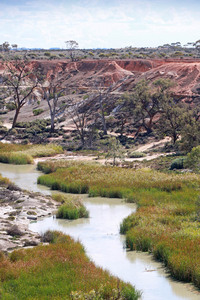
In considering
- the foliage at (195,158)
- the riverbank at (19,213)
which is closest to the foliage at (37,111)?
the riverbank at (19,213)

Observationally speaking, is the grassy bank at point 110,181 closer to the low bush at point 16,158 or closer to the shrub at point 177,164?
the shrub at point 177,164

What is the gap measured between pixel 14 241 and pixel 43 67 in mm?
77532

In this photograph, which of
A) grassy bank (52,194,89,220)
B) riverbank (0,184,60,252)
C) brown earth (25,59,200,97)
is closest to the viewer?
riverbank (0,184,60,252)

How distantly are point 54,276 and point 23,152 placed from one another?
103 feet

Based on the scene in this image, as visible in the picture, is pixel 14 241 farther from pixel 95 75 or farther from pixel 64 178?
pixel 95 75

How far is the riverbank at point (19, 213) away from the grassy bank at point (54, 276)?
1.61 metres

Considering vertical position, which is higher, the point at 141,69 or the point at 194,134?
the point at 141,69

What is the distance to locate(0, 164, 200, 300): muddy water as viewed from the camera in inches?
555

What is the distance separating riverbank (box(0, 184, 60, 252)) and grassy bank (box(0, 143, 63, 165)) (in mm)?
12328

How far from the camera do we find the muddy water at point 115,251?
14094 millimetres

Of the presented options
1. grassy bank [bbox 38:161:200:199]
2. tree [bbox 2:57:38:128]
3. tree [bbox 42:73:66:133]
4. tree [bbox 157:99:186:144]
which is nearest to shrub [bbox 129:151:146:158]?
tree [bbox 157:99:186:144]

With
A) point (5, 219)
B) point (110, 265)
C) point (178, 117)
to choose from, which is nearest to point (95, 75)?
point (178, 117)

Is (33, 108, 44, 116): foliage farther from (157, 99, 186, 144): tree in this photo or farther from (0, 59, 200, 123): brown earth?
(157, 99, 186, 144): tree

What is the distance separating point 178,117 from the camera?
4531 centimetres
